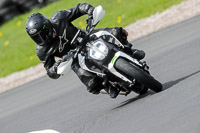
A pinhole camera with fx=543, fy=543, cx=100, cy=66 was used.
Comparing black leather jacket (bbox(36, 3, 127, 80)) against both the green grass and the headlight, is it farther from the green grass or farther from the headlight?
the green grass

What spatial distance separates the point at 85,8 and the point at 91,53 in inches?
30.1

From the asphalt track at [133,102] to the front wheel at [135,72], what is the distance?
247 millimetres

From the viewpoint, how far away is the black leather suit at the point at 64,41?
26.3 feet

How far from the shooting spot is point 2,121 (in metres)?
10.9

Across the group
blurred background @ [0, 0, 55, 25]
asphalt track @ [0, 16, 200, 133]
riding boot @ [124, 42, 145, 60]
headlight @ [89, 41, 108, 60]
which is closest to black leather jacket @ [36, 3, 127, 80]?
riding boot @ [124, 42, 145, 60]

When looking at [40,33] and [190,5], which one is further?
[190,5]

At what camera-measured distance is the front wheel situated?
7.26 meters

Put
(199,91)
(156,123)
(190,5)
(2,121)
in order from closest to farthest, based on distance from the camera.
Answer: (156,123), (199,91), (2,121), (190,5)

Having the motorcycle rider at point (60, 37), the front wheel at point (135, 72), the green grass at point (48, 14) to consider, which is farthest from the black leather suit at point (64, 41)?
the green grass at point (48, 14)

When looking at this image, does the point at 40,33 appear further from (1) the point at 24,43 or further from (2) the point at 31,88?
(1) the point at 24,43

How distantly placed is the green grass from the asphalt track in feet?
9.57

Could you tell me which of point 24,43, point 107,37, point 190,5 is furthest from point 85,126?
point 24,43

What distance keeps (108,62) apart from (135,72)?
0.49 m

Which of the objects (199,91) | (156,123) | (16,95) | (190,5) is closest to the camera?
(156,123)
